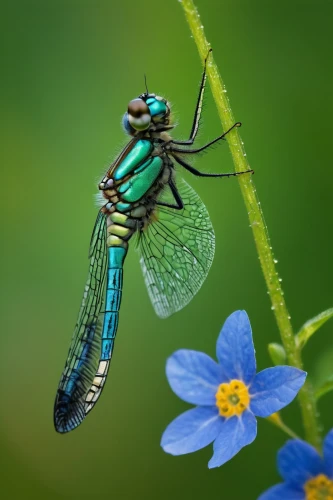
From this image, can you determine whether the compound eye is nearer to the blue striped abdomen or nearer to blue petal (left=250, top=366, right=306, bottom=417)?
the blue striped abdomen

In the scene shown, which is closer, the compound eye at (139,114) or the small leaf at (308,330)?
the small leaf at (308,330)

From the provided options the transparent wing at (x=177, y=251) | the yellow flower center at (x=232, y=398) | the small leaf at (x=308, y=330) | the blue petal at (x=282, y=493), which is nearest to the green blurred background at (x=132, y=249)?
the transparent wing at (x=177, y=251)

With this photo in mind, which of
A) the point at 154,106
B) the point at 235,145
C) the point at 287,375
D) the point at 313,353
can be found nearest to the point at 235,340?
the point at 287,375

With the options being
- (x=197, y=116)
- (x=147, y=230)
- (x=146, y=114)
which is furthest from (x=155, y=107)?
(x=147, y=230)

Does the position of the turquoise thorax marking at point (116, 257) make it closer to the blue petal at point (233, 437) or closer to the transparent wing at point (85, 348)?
the transparent wing at point (85, 348)

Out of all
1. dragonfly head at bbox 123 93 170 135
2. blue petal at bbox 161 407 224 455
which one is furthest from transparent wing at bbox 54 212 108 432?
blue petal at bbox 161 407 224 455

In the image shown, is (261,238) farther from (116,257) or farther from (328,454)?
(116,257)
